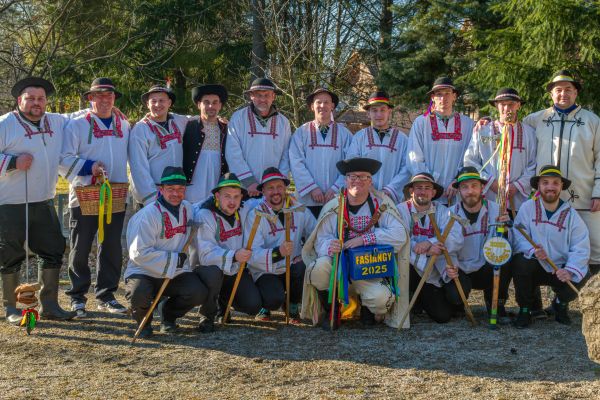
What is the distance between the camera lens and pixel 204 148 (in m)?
6.60

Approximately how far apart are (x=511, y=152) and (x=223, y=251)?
9.25 feet

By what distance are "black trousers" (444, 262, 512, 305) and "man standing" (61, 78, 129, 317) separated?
292 cm

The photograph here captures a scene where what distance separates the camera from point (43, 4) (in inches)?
432

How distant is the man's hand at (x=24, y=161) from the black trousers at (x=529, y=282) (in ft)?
13.7

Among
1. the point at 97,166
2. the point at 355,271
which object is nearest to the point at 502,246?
the point at 355,271

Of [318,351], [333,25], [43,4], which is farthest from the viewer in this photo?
[333,25]

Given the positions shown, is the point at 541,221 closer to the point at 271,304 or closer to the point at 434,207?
the point at 434,207

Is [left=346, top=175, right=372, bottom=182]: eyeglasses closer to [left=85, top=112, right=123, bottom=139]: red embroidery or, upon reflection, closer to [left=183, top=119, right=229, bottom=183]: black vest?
[left=183, top=119, right=229, bottom=183]: black vest

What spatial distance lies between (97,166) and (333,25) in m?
8.92

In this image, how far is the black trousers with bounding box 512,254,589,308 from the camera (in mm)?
5945

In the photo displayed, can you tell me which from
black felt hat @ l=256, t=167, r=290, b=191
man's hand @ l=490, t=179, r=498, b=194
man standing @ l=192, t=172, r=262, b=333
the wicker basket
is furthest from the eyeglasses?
the wicker basket

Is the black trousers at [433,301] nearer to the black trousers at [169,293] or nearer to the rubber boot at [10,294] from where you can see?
the black trousers at [169,293]

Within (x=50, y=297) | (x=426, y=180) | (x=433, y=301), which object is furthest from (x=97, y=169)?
(x=433, y=301)

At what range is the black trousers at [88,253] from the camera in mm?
6148
